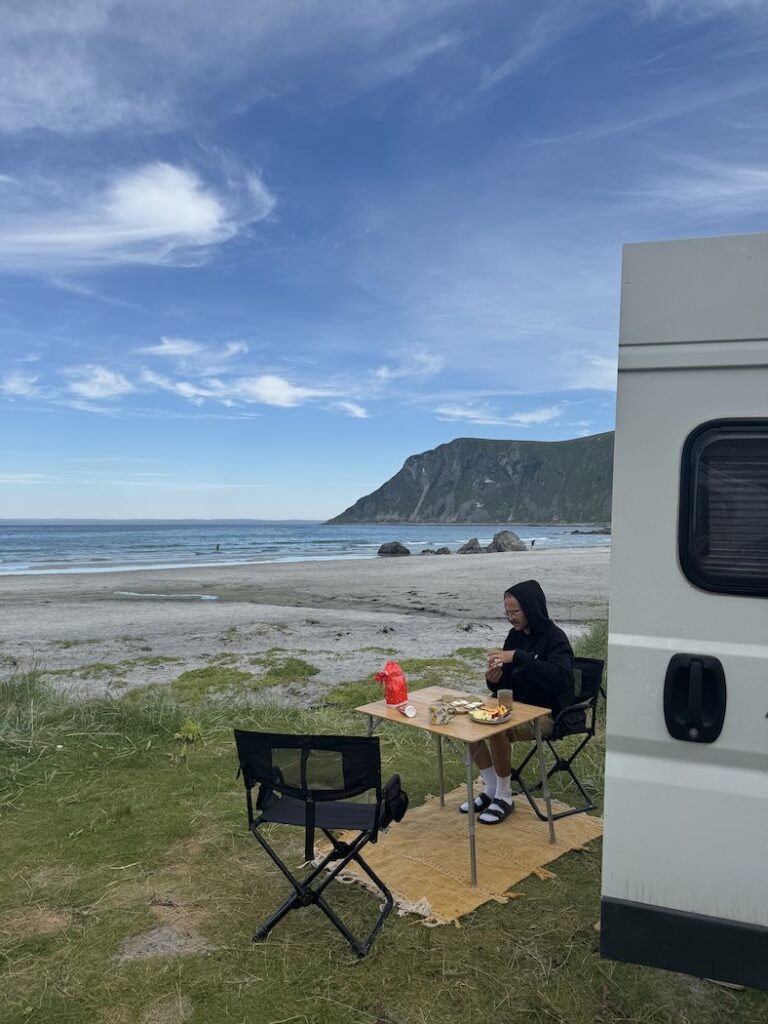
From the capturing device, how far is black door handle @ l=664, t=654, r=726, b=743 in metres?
2.58

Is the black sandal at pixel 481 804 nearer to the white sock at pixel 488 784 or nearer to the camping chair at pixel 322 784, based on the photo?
the white sock at pixel 488 784

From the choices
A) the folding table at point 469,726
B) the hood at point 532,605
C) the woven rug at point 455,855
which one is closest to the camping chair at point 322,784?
the woven rug at point 455,855

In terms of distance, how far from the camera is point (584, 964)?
142 inches

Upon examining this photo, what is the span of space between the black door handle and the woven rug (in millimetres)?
1996

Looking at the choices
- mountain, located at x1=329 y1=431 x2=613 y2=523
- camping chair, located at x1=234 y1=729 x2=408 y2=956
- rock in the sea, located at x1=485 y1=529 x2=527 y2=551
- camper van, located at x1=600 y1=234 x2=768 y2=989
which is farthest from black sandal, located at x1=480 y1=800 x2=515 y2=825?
mountain, located at x1=329 y1=431 x2=613 y2=523

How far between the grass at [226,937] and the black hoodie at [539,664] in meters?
0.95

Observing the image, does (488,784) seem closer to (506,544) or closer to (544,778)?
(544,778)

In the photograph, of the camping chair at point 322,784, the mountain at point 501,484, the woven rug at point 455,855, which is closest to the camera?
the camping chair at point 322,784

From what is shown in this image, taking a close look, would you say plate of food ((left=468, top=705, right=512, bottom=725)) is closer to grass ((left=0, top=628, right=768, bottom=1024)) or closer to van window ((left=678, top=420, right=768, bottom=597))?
grass ((left=0, top=628, right=768, bottom=1024))

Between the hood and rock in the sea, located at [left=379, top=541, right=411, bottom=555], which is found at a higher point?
the hood

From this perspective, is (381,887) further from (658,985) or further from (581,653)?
(581,653)

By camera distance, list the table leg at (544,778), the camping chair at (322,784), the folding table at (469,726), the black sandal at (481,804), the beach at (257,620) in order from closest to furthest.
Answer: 1. the camping chair at (322,784)
2. the folding table at (469,726)
3. the table leg at (544,778)
4. the black sandal at (481,804)
5. the beach at (257,620)

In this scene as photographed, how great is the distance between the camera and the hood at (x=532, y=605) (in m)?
5.12

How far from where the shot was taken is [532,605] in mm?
5129
